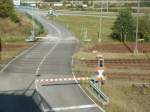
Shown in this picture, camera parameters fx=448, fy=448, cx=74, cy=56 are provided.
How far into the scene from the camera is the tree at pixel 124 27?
198 feet

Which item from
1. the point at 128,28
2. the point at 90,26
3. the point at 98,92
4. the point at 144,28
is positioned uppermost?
the point at 98,92

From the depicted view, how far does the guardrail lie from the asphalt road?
23.2 inches

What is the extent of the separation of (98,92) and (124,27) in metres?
36.8

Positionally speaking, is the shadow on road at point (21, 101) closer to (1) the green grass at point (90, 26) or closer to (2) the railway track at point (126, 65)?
(2) the railway track at point (126, 65)

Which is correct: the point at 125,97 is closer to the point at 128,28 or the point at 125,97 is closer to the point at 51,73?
the point at 51,73

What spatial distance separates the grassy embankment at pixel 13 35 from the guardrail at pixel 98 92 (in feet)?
50.5

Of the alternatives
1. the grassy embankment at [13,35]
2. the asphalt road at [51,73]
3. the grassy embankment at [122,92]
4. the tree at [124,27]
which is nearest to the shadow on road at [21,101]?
the asphalt road at [51,73]

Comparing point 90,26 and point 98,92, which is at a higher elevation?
point 98,92

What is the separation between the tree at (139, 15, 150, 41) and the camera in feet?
194

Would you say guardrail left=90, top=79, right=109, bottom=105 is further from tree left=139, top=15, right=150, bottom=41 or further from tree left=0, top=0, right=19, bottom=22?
tree left=0, top=0, right=19, bottom=22

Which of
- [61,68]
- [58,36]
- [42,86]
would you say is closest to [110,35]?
[58,36]

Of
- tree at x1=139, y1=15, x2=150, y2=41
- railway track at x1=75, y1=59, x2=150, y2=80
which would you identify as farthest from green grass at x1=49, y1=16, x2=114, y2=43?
railway track at x1=75, y1=59, x2=150, y2=80

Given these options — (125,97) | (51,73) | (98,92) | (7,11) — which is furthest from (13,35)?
(98,92)

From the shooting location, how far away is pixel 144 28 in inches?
2363
